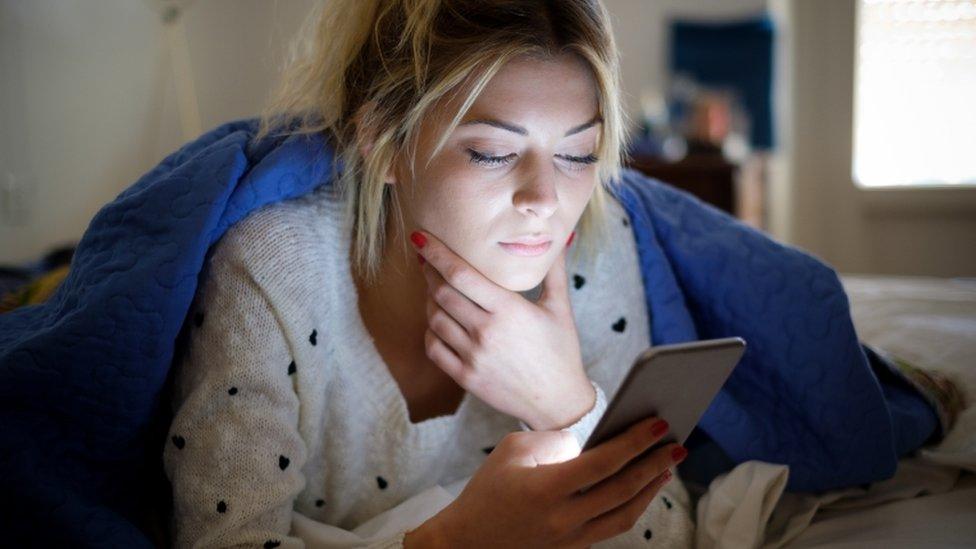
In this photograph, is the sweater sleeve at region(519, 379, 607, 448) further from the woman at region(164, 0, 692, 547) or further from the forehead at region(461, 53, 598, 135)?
the forehead at region(461, 53, 598, 135)

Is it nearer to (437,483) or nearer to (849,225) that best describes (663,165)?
(849,225)

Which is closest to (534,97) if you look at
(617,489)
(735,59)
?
(617,489)

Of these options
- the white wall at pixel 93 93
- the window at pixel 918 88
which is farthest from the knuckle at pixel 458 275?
the window at pixel 918 88

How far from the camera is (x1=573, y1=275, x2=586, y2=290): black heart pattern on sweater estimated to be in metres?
1.04

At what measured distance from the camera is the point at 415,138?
0.86m

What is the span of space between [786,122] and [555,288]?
2315 mm

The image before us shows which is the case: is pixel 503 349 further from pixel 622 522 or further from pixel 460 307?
pixel 622 522

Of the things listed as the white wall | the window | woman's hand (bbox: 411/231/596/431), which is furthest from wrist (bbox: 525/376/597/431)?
the window

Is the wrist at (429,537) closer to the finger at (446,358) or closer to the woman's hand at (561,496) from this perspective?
the woman's hand at (561,496)

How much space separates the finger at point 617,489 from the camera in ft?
2.13

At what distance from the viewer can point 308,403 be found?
85cm

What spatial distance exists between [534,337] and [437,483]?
249 millimetres

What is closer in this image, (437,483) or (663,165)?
(437,483)

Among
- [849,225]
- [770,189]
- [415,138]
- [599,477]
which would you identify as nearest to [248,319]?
[415,138]
